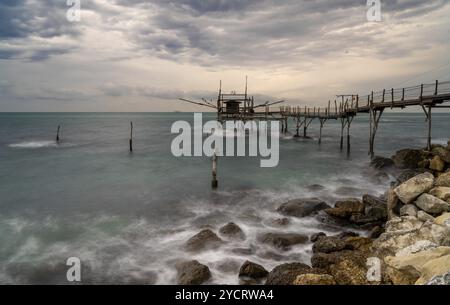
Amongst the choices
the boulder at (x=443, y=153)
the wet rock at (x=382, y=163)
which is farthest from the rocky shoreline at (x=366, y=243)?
the wet rock at (x=382, y=163)

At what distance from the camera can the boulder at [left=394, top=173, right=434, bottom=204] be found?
10.8 m

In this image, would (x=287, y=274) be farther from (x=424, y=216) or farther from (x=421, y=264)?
(x=424, y=216)

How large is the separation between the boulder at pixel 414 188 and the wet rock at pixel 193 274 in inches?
309

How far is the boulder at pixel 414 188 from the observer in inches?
424

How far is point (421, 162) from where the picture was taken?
20047 millimetres

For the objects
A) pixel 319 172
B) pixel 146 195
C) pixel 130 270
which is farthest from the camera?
pixel 319 172

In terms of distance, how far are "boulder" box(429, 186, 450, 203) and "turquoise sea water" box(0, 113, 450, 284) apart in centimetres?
416

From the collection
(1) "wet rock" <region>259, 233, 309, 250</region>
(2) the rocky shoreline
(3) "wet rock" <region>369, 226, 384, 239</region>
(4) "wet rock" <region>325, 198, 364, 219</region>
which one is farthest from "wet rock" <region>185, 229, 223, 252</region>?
(3) "wet rock" <region>369, 226, 384, 239</region>

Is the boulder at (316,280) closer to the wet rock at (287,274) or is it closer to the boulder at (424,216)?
the wet rock at (287,274)

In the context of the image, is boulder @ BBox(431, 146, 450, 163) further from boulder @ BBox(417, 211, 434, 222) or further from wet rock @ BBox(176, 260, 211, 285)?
wet rock @ BBox(176, 260, 211, 285)

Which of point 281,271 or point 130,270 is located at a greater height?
point 281,271
